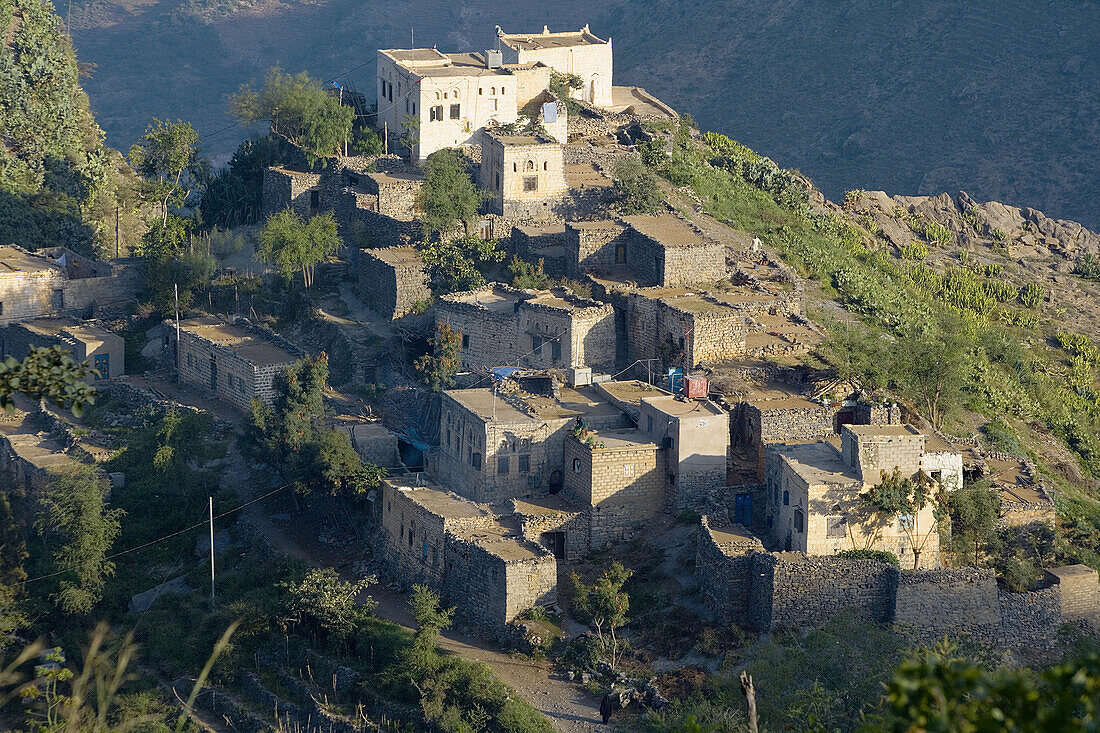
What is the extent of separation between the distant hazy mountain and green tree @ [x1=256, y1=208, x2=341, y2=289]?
47.7 meters

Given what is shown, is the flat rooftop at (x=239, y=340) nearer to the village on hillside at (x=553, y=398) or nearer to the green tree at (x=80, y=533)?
the village on hillside at (x=553, y=398)

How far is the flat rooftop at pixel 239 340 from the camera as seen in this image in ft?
146

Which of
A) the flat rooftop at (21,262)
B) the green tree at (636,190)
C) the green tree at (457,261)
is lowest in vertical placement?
the flat rooftop at (21,262)

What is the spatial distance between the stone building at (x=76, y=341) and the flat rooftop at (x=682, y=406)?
1676 cm

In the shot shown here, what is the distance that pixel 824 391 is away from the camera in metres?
38.9

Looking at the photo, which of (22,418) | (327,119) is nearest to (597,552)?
(22,418)

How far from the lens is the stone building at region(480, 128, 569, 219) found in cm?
4834

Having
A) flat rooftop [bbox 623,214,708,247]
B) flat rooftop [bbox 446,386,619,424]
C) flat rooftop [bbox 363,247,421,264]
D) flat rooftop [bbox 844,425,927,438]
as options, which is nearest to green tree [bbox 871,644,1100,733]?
flat rooftop [bbox 844,425,927,438]

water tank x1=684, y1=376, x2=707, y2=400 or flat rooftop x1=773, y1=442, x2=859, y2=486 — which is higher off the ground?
water tank x1=684, y1=376, x2=707, y2=400

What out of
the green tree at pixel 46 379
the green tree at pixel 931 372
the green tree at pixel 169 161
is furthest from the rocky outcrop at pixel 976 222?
the green tree at pixel 46 379

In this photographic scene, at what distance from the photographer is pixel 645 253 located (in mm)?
44719

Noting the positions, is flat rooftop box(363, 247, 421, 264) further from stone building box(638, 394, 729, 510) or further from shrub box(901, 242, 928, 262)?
shrub box(901, 242, 928, 262)

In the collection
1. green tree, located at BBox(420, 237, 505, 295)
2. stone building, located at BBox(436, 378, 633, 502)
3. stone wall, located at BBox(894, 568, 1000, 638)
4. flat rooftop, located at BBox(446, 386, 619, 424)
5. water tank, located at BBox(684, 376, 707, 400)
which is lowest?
stone wall, located at BBox(894, 568, 1000, 638)

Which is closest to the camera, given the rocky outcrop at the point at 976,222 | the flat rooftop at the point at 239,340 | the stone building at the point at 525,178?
the flat rooftop at the point at 239,340
